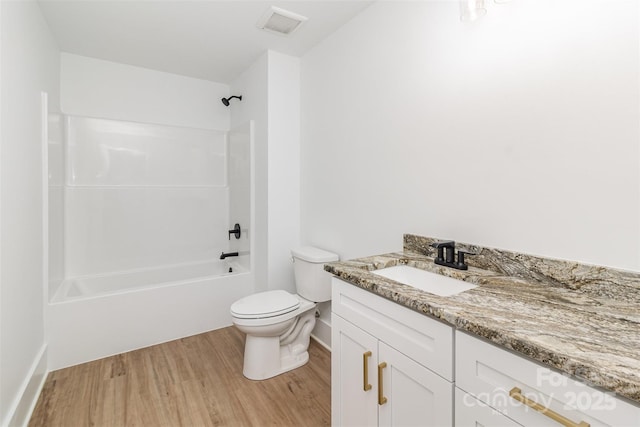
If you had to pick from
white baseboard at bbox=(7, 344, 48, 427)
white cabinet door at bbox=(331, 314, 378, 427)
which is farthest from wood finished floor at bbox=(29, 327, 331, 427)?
white cabinet door at bbox=(331, 314, 378, 427)

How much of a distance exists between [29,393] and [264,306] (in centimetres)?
134

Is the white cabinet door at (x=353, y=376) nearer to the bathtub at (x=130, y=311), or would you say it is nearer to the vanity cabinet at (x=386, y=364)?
the vanity cabinet at (x=386, y=364)

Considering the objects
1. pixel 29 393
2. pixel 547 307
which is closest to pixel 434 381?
pixel 547 307

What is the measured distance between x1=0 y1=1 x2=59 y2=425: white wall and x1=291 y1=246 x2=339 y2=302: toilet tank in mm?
1606

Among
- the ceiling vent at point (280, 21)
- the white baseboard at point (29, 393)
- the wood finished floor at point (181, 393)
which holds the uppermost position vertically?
the ceiling vent at point (280, 21)

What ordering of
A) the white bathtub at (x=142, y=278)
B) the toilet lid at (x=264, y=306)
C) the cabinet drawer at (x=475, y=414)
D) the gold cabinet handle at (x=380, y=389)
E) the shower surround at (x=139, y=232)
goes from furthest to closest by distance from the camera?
the white bathtub at (x=142, y=278) < the shower surround at (x=139, y=232) < the toilet lid at (x=264, y=306) < the gold cabinet handle at (x=380, y=389) < the cabinet drawer at (x=475, y=414)

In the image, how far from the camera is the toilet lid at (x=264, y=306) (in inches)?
74.6

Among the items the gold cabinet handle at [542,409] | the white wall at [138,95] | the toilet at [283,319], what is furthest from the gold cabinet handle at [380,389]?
the white wall at [138,95]

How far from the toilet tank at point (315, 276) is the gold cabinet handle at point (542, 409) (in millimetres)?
1513

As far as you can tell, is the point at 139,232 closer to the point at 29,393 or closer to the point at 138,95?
the point at 138,95

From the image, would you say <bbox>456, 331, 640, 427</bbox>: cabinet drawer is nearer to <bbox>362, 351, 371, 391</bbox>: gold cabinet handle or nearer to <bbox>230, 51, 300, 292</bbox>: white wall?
<bbox>362, 351, 371, 391</bbox>: gold cabinet handle

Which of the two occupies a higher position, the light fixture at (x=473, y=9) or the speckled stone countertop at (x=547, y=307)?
the light fixture at (x=473, y=9)

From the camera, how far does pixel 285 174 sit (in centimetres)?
264

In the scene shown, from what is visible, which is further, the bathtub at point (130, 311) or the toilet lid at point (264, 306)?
the bathtub at point (130, 311)
